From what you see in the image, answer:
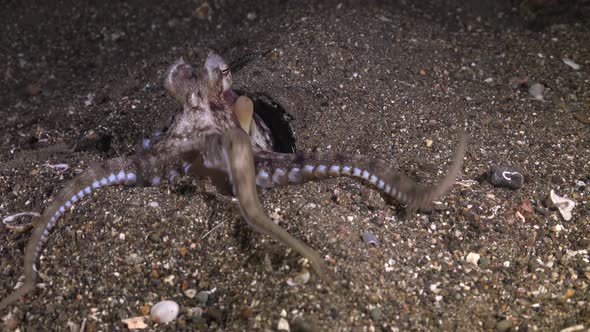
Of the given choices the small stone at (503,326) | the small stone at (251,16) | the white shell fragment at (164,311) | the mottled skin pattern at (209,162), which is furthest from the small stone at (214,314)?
the small stone at (251,16)

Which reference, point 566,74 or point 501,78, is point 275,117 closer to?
point 501,78

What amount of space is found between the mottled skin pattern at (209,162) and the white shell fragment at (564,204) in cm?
85

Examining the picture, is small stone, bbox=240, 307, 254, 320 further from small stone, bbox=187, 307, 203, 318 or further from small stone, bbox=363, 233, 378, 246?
small stone, bbox=363, 233, 378, 246

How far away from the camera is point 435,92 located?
14.5 feet

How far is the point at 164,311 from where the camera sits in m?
2.75

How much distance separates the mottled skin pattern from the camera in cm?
291

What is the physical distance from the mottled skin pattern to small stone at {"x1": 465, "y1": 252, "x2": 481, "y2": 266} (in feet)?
1.45

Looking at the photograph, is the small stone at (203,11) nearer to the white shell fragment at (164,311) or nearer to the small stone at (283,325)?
the white shell fragment at (164,311)

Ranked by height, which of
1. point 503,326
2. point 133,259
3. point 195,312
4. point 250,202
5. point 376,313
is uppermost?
point 250,202

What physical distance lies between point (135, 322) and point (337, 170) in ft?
4.40

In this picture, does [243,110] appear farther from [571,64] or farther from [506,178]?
[571,64]

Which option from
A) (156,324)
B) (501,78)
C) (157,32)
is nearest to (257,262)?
(156,324)

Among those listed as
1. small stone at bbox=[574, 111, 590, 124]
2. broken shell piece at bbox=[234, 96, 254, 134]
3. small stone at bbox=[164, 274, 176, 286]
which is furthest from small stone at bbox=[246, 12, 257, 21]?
small stone at bbox=[164, 274, 176, 286]

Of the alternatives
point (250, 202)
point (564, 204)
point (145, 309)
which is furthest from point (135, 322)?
point (564, 204)
